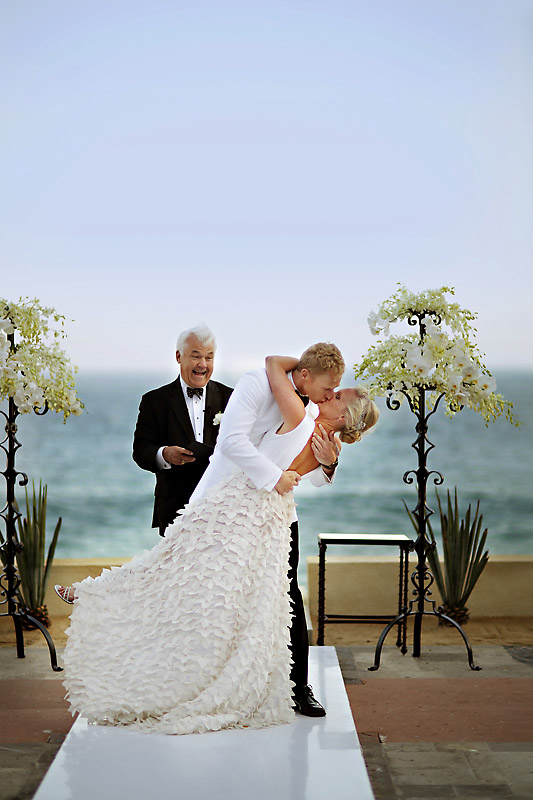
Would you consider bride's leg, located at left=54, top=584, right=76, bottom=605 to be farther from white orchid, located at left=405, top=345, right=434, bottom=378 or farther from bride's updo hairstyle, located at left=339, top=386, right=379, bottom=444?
white orchid, located at left=405, top=345, right=434, bottom=378

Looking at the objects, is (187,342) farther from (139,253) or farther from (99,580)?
(139,253)

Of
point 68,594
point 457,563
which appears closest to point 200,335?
point 68,594

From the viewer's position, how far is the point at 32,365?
14.9ft

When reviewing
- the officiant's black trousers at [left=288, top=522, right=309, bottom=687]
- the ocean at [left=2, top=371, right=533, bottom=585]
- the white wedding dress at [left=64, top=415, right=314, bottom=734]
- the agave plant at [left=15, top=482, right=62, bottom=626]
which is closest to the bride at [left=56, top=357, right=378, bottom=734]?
the white wedding dress at [left=64, top=415, right=314, bottom=734]

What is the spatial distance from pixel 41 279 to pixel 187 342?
76.9 feet

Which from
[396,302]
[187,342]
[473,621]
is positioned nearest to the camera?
[187,342]

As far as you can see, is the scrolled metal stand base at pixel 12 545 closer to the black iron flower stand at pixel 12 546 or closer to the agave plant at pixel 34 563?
the black iron flower stand at pixel 12 546

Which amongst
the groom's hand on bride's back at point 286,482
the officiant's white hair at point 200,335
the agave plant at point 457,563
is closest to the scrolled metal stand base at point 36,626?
the officiant's white hair at point 200,335

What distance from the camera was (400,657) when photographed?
4.81 meters

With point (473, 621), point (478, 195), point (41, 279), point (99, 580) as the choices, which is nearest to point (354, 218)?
point (478, 195)

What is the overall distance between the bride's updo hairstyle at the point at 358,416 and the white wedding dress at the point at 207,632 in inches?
7.7

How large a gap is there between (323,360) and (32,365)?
1.88 m

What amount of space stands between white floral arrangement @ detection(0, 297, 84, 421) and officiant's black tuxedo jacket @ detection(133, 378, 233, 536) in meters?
0.40

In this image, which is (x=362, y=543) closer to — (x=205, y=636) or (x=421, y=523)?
(x=421, y=523)
